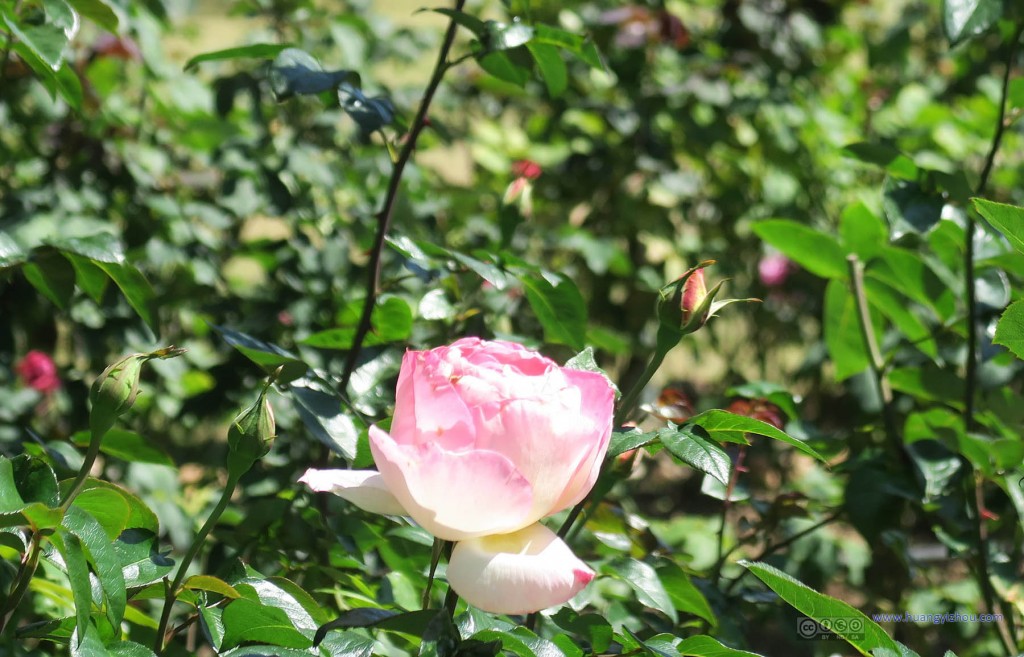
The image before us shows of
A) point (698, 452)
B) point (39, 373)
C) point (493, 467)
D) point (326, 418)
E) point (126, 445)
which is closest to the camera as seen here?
point (493, 467)

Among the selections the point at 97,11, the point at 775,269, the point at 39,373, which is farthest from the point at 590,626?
the point at 775,269

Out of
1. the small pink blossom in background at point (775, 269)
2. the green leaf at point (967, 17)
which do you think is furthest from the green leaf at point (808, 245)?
the small pink blossom in background at point (775, 269)

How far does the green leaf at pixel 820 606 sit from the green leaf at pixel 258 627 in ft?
0.84

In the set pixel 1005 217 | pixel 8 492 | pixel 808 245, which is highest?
pixel 1005 217

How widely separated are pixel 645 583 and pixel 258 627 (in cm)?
30

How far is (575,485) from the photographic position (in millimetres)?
491

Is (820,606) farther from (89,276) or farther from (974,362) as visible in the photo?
→ (89,276)

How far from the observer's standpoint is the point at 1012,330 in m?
0.59

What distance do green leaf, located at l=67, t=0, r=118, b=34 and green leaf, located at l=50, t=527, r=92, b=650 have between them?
0.66 m

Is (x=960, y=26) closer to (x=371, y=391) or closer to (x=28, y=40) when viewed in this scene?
(x=371, y=391)

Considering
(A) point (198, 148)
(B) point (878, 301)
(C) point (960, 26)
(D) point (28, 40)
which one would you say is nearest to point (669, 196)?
(A) point (198, 148)

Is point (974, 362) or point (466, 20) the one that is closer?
point (466, 20)

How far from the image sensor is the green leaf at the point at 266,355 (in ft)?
2.29

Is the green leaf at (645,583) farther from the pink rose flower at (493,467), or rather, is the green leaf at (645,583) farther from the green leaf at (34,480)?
the green leaf at (34,480)
